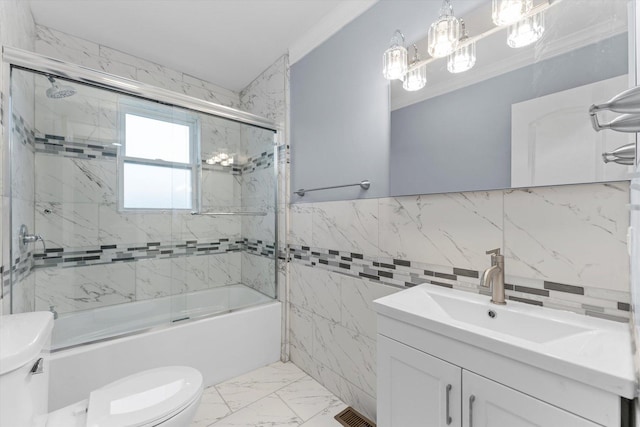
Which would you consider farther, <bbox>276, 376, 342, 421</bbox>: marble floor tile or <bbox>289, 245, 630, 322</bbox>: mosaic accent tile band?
<bbox>276, 376, 342, 421</bbox>: marble floor tile

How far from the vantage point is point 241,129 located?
2.32 metres

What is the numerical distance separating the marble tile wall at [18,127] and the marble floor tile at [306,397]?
155 centimetres

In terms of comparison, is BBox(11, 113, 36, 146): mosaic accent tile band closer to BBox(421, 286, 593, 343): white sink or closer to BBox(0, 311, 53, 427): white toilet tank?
BBox(0, 311, 53, 427): white toilet tank

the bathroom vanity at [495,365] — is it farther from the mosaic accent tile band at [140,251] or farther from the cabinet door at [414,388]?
the mosaic accent tile band at [140,251]

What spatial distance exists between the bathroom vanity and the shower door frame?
1481mm

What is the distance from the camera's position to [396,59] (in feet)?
4.51

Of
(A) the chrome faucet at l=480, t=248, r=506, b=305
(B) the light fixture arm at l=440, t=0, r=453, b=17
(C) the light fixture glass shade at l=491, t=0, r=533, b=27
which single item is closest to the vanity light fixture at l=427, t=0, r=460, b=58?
(B) the light fixture arm at l=440, t=0, r=453, b=17

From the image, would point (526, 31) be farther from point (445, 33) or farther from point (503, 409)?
point (503, 409)

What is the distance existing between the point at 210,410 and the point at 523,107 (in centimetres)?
222

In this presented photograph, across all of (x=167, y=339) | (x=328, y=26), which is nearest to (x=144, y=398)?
(x=167, y=339)

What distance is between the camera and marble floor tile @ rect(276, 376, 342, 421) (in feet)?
5.47

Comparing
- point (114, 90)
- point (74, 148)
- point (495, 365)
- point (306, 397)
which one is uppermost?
point (114, 90)

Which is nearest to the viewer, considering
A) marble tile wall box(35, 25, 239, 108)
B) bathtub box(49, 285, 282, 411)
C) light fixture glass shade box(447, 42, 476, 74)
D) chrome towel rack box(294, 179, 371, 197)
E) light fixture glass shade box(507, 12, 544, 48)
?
light fixture glass shade box(507, 12, 544, 48)

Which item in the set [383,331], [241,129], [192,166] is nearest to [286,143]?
[241,129]
